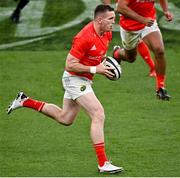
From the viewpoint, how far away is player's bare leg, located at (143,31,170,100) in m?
13.5

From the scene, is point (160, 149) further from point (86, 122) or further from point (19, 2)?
point (19, 2)

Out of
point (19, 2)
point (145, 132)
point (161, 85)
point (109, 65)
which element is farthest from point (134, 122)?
point (19, 2)

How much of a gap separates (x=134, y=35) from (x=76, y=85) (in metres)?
4.03

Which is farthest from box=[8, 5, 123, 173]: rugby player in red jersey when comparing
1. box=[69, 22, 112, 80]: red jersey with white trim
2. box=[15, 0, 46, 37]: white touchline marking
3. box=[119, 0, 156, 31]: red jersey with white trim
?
box=[15, 0, 46, 37]: white touchline marking

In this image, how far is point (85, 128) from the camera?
39.4 ft

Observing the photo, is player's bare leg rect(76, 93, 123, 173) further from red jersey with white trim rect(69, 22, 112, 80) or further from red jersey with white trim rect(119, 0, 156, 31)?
red jersey with white trim rect(119, 0, 156, 31)

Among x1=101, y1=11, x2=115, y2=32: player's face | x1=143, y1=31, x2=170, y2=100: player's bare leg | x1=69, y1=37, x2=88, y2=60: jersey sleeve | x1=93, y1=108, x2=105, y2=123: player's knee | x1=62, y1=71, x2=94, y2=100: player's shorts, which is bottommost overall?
x1=143, y1=31, x2=170, y2=100: player's bare leg

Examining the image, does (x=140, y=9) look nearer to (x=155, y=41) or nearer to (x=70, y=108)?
(x=155, y=41)

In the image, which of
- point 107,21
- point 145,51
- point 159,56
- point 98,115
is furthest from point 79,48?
point 145,51

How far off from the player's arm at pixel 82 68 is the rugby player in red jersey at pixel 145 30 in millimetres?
3490

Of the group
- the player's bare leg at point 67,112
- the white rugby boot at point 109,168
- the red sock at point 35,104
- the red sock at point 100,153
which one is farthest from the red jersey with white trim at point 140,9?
the white rugby boot at point 109,168

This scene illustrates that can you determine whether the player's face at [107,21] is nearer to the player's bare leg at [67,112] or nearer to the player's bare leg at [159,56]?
the player's bare leg at [67,112]

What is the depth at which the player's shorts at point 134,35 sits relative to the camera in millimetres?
13539

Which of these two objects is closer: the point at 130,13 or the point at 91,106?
the point at 91,106
